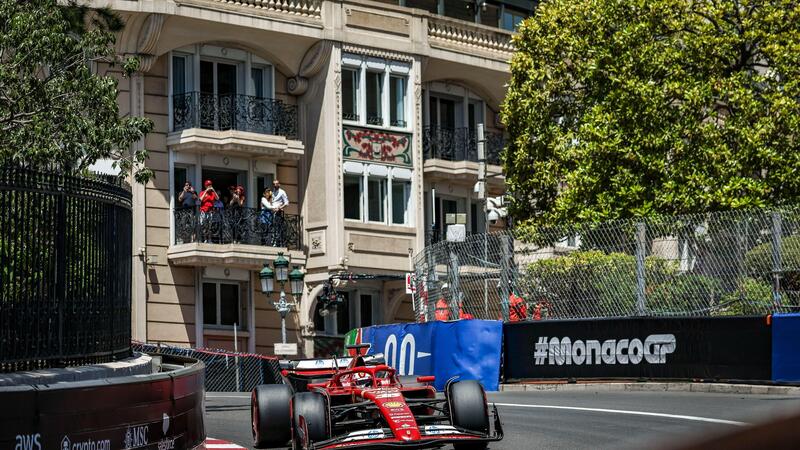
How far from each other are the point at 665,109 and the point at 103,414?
79.5 ft

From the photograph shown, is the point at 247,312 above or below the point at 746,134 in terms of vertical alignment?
below

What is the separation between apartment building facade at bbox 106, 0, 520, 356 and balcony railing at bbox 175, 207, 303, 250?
1.6 inches

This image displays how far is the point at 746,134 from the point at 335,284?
12.5 m

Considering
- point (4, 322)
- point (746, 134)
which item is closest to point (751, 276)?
point (746, 134)

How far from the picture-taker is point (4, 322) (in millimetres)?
10445

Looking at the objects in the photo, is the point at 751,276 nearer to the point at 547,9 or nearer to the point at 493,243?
the point at 493,243

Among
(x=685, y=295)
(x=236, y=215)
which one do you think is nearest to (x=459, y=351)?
(x=685, y=295)

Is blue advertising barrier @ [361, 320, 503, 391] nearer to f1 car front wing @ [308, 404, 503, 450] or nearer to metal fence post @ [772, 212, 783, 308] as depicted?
metal fence post @ [772, 212, 783, 308]

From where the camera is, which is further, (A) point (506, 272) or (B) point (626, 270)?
(A) point (506, 272)

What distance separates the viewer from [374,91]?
4009cm

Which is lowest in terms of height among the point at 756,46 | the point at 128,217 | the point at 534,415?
the point at 534,415

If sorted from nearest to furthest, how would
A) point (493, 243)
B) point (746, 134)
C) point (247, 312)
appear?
point (493, 243)
point (746, 134)
point (247, 312)

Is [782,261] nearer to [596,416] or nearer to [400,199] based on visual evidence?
[596,416]

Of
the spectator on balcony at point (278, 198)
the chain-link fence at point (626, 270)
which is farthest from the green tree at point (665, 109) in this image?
the spectator on balcony at point (278, 198)
